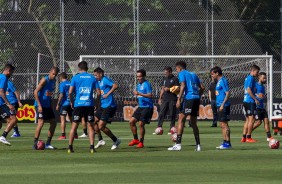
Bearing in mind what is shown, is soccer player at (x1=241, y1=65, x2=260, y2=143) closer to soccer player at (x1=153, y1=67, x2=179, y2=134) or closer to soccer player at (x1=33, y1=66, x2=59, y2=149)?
soccer player at (x1=33, y1=66, x2=59, y2=149)

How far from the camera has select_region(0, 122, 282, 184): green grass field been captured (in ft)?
59.3

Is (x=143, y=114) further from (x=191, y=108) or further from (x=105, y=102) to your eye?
(x=191, y=108)

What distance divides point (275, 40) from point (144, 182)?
35.3 metres

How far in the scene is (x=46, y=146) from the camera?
26797mm

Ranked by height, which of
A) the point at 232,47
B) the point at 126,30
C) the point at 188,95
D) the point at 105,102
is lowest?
the point at 105,102

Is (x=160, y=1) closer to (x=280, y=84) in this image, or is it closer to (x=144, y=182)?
(x=280, y=84)

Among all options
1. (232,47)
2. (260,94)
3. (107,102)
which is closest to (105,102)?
(107,102)

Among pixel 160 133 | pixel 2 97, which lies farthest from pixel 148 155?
pixel 160 133

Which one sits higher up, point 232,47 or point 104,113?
point 232,47

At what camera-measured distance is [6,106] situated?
2911cm

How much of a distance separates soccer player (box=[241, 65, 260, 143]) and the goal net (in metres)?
16.5

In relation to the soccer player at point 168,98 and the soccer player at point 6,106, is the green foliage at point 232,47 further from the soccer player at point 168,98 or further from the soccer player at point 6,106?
the soccer player at point 6,106

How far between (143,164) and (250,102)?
9.83 m

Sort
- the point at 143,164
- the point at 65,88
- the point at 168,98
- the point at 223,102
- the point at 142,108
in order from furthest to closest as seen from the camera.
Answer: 1. the point at 168,98
2. the point at 65,88
3. the point at 142,108
4. the point at 223,102
5. the point at 143,164
